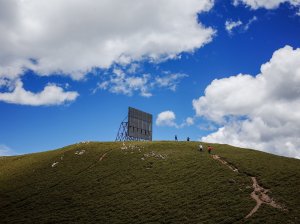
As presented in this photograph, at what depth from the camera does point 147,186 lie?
2680 inches

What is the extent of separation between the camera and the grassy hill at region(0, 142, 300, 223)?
5556 cm

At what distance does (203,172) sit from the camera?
231 feet

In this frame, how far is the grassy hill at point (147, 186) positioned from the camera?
5556 centimetres

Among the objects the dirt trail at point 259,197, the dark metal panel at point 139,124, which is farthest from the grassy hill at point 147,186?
the dark metal panel at point 139,124

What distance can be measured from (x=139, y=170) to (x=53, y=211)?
19928 millimetres

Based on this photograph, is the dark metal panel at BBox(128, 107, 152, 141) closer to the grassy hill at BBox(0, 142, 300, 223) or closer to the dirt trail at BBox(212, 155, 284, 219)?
the grassy hill at BBox(0, 142, 300, 223)

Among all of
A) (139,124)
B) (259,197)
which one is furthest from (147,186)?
(139,124)

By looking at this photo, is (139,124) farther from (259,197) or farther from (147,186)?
(259,197)

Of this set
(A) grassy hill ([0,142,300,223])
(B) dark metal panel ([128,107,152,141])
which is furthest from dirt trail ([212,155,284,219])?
(B) dark metal panel ([128,107,152,141])

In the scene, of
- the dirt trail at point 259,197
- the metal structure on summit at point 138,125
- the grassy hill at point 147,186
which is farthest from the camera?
the metal structure on summit at point 138,125

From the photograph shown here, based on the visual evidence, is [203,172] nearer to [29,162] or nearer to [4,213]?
[4,213]

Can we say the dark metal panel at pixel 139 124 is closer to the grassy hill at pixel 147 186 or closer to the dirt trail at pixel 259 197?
the grassy hill at pixel 147 186

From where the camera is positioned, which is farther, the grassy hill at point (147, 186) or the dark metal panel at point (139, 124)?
the dark metal panel at point (139, 124)

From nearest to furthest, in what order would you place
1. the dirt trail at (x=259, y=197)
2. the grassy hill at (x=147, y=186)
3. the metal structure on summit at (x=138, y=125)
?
the dirt trail at (x=259, y=197) < the grassy hill at (x=147, y=186) < the metal structure on summit at (x=138, y=125)
